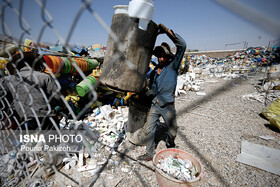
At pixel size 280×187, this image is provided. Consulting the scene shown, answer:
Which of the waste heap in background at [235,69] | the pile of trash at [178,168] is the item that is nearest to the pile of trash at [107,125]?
the pile of trash at [178,168]

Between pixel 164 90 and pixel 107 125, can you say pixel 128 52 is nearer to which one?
pixel 164 90

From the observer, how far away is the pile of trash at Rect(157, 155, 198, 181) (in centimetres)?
202

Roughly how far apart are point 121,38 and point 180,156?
84.7 inches

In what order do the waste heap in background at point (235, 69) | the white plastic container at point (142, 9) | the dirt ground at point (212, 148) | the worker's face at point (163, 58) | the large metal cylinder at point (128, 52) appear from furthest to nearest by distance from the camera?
1. the waste heap in background at point (235, 69)
2. the worker's face at point (163, 58)
3. the dirt ground at point (212, 148)
4. the large metal cylinder at point (128, 52)
5. the white plastic container at point (142, 9)

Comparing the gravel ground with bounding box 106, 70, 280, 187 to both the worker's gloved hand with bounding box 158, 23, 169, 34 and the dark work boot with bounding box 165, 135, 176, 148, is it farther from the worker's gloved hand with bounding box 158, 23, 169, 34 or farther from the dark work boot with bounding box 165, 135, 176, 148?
the worker's gloved hand with bounding box 158, 23, 169, 34

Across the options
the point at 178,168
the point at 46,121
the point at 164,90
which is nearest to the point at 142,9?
the point at 164,90

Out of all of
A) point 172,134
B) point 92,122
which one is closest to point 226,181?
point 172,134

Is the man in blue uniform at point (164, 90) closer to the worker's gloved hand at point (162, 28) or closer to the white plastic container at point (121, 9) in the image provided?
the worker's gloved hand at point (162, 28)

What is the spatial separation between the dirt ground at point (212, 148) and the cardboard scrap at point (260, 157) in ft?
0.34

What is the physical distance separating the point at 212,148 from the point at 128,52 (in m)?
3.02

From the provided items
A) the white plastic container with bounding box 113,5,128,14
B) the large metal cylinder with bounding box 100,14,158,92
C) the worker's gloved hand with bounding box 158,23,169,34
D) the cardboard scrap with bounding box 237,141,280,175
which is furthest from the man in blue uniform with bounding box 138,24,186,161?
the cardboard scrap with bounding box 237,141,280,175

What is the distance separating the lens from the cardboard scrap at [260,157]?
8.88 feet

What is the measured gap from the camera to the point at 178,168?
2.11 meters

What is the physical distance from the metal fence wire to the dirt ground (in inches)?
4.0
